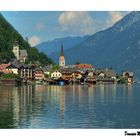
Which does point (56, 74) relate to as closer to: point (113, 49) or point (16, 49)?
point (16, 49)

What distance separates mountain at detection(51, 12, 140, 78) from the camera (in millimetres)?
→ 14672

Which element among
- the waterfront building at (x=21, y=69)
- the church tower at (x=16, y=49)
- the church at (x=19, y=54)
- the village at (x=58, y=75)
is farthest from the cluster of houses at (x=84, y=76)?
the church tower at (x=16, y=49)

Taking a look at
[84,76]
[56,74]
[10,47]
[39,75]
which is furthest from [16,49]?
[84,76]

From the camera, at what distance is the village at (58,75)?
1878 centimetres

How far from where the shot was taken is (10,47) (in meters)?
26.3

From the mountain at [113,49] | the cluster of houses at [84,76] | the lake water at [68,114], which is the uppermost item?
the mountain at [113,49]

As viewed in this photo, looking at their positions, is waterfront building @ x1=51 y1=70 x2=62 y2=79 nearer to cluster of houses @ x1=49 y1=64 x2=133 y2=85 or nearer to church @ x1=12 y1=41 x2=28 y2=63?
cluster of houses @ x1=49 y1=64 x2=133 y2=85

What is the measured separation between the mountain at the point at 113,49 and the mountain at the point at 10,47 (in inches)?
165

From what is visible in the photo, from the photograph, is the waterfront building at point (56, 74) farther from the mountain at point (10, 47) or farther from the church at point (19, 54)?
the church at point (19, 54)

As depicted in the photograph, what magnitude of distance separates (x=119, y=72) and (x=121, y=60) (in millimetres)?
1643
